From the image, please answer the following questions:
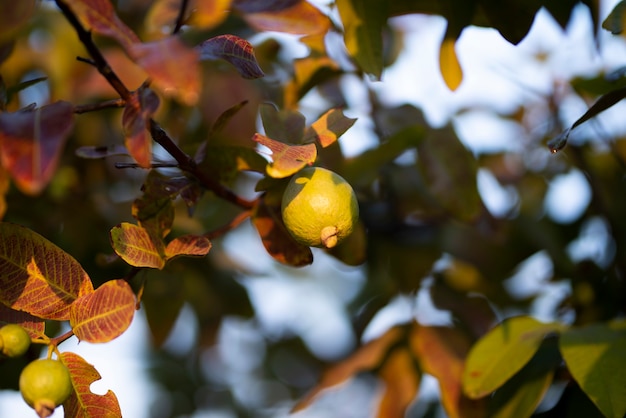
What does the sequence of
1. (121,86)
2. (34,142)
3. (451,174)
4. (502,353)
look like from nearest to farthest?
1. (34,142)
2. (121,86)
3. (502,353)
4. (451,174)

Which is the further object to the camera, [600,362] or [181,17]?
[600,362]

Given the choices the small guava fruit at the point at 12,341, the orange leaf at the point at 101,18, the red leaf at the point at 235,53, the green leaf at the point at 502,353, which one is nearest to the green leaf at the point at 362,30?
the red leaf at the point at 235,53

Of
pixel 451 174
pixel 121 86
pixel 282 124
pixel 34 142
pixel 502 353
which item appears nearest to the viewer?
pixel 34 142

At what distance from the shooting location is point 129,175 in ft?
5.52

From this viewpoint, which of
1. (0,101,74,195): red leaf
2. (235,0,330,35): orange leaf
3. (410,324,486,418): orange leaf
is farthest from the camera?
(410,324,486,418): orange leaf

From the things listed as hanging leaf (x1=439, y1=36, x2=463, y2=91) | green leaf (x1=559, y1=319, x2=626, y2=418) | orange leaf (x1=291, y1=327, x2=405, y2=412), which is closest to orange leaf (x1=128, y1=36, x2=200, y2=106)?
hanging leaf (x1=439, y1=36, x2=463, y2=91)

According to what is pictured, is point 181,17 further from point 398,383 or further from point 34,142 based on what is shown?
point 398,383

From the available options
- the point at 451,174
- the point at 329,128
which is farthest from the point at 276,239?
the point at 451,174

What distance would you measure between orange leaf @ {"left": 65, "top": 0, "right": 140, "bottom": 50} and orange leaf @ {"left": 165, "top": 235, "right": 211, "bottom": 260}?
216mm

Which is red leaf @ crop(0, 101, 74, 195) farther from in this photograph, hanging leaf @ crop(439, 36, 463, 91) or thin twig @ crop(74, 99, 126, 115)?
hanging leaf @ crop(439, 36, 463, 91)

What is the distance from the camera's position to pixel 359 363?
1.18 metres

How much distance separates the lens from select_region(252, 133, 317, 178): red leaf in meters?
0.65

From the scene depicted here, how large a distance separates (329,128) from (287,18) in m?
0.15

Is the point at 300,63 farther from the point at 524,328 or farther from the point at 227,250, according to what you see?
the point at 227,250
